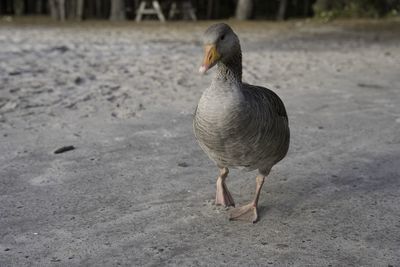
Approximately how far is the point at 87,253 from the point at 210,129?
984 millimetres

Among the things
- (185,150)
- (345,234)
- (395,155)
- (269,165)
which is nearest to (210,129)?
(269,165)

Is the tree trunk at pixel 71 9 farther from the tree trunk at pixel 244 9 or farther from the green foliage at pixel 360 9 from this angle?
the green foliage at pixel 360 9

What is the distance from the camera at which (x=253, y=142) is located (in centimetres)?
330

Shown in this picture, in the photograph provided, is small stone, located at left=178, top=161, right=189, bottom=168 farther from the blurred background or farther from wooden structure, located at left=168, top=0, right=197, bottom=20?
wooden structure, located at left=168, top=0, right=197, bottom=20

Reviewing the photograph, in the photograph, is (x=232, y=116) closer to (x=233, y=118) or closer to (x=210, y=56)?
(x=233, y=118)

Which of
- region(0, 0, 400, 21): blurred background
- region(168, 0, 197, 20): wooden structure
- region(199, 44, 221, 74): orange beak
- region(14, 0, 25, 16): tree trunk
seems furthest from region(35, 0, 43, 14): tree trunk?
region(199, 44, 221, 74): orange beak

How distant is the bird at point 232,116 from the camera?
3.21 meters

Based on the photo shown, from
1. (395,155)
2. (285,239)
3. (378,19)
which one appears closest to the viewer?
(285,239)

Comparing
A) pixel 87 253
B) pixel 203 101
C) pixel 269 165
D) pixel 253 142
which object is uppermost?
pixel 203 101

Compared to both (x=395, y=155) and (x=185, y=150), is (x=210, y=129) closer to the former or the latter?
(x=185, y=150)

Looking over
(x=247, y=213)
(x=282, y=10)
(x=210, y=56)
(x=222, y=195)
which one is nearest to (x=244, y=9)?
(x=282, y=10)

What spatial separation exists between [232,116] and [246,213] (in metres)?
0.78

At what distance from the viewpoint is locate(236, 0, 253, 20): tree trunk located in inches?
814

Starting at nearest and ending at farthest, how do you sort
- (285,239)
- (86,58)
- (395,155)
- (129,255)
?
1. (129,255)
2. (285,239)
3. (395,155)
4. (86,58)
